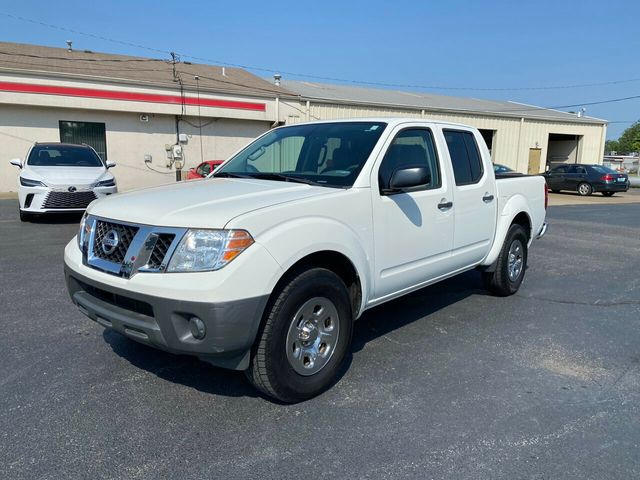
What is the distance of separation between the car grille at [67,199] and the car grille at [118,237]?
7575 millimetres

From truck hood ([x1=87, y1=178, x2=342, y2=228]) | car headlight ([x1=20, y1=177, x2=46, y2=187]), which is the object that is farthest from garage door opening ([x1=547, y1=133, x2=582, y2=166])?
truck hood ([x1=87, y1=178, x2=342, y2=228])

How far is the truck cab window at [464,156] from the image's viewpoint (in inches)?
187

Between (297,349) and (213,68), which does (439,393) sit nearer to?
(297,349)

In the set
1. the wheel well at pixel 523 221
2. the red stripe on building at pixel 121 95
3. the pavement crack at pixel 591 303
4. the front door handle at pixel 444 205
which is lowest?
the pavement crack at pixel 591 303

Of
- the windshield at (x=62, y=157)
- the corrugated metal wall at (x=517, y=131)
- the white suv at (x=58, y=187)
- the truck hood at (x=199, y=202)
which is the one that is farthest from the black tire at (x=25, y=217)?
the corrugated metal wall at (x=517, y=131)

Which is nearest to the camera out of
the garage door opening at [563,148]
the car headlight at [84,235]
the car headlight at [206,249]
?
the car headlight at [206,249]

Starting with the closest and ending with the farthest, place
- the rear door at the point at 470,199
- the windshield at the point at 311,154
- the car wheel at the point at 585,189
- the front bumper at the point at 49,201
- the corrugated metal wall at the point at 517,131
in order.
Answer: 1. the windshield at the point at 311,154
2. the rear door at the point at 470,199
3. the front bumper at the point at 49,201
4. the car wheel at the point at 585,189
5. the corrugated metal wall at the point at 517,131

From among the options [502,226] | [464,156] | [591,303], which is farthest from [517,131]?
[464,156]

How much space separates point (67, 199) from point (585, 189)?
2303cm

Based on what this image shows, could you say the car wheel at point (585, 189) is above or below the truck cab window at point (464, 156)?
below

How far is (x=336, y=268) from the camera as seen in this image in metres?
3.51

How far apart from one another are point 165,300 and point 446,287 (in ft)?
13.9

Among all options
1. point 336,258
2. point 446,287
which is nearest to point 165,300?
point 336,258

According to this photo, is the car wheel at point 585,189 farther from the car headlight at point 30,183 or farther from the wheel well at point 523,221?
the car headlight at point 30,183
